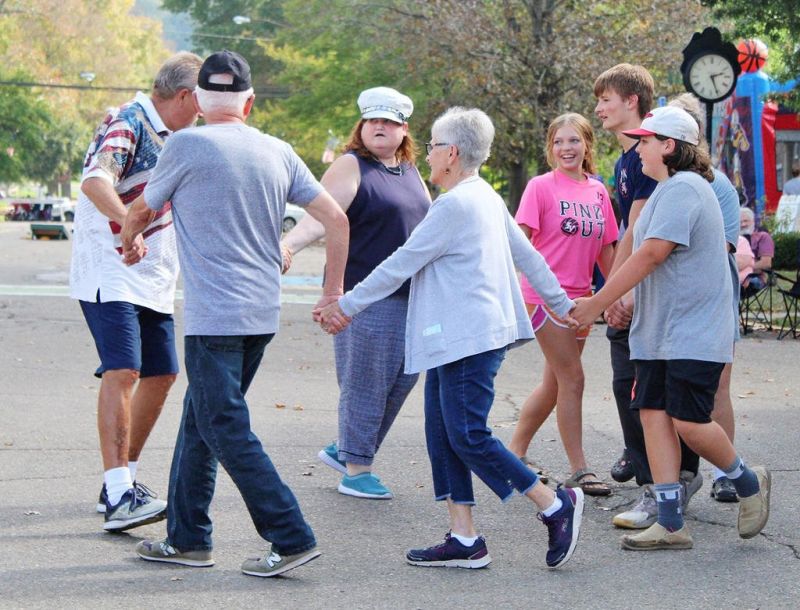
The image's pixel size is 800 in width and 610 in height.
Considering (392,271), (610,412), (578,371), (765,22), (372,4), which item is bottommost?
(610,412)

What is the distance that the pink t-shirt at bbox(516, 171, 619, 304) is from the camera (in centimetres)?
636

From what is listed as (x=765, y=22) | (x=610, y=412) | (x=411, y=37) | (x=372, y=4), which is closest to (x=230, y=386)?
(x=610, y=412)

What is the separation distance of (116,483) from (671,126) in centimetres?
275

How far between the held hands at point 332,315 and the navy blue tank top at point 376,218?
46.1 inches

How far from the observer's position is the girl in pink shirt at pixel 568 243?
20.7 ft

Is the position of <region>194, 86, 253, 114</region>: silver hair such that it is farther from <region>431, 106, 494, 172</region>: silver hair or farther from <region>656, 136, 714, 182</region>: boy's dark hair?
<region>656, 136, 714, 182</region>: boy's dark hair

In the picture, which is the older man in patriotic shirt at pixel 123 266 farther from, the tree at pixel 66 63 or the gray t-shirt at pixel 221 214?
the tree at pixel 66 63

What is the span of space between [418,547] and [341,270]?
1226mm

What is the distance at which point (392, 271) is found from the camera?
4.92 m

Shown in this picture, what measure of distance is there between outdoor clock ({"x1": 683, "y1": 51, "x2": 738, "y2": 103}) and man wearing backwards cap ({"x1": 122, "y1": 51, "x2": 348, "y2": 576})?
40.9 feet

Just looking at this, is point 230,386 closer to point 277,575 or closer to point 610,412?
point 277,575

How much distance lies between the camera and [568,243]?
20.9 feet

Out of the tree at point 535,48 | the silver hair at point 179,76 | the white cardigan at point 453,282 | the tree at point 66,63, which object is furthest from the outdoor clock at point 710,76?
the tree at point 66,63

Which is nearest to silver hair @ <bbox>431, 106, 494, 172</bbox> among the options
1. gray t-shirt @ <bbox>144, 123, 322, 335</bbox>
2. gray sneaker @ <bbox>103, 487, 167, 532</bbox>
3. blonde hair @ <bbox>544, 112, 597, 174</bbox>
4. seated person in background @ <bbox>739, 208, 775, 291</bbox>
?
gray t-shirt @ <bbox>144, 123, 322, 335</bbox>
